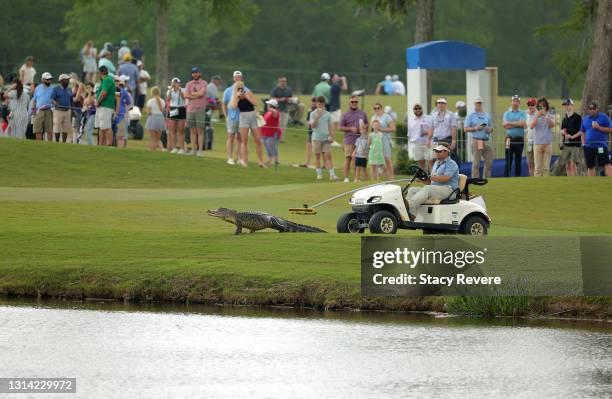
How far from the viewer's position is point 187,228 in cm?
2264

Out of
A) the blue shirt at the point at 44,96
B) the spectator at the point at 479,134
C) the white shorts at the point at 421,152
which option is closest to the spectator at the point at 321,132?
the white shorts at the point at 421,152

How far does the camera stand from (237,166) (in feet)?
109

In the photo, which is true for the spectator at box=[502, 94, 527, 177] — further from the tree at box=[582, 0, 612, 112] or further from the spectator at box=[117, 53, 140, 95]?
the spectator at box=[117, 53, 140, 95]

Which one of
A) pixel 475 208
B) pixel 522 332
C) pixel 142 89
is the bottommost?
pixel 522 332

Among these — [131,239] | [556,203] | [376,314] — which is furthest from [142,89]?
[376,314]

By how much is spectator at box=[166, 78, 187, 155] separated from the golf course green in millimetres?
1135

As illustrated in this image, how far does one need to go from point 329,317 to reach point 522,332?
227 centimetres

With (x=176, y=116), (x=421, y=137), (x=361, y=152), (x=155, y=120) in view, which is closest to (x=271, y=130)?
(x=176, y=116)

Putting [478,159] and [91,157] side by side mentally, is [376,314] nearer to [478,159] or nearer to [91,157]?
[478,159]

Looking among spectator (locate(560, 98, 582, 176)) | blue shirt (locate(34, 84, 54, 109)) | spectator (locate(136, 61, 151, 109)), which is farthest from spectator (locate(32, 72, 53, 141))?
spectator (locate(560, 98, 582, 176))

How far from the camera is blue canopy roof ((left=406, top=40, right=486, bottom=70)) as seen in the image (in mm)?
35469

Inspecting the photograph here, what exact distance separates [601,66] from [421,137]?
5.14 metres

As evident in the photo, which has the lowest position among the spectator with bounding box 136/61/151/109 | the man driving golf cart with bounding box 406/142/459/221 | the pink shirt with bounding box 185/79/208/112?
the man driving golf cart with bounding box 406/142/459/221

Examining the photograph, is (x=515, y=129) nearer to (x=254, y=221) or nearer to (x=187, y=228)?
(x=187, y=228)
